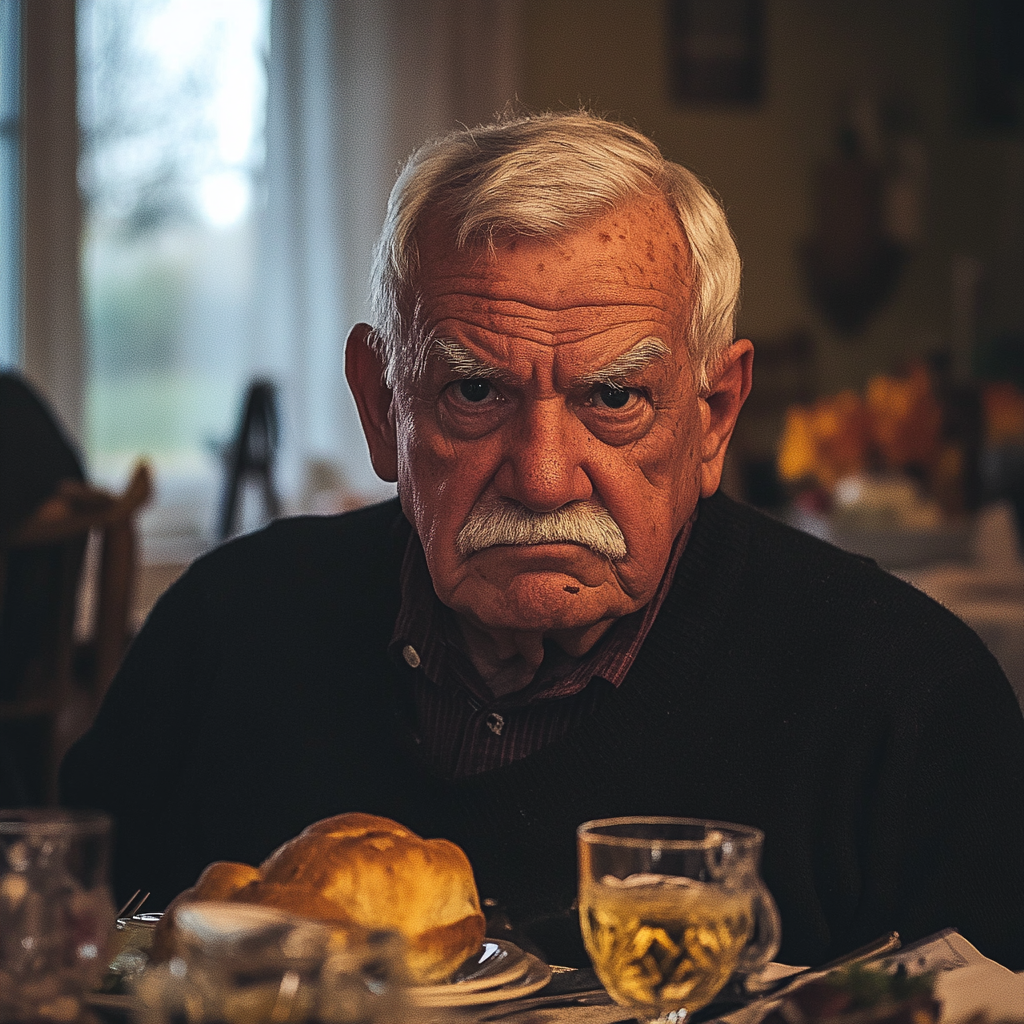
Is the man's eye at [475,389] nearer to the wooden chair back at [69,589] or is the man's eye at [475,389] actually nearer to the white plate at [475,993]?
the white plate at [475,993]

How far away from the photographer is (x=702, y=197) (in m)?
1.15

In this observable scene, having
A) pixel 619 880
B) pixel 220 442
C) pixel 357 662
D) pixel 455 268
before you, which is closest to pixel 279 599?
pixel 357 662

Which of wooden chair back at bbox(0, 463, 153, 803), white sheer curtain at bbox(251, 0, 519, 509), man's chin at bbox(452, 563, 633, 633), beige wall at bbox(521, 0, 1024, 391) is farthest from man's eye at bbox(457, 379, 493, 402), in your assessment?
beige wall at bbox(521, 0, 1024, 391)

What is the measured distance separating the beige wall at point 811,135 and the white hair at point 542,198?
4.06 m

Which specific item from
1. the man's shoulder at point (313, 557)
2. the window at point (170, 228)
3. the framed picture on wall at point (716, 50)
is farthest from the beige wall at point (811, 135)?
the man's shoulder at point (313, 557)

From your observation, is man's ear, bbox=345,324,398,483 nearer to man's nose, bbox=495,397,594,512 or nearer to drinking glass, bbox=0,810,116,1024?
man's nose, bbox=495,397,594,512

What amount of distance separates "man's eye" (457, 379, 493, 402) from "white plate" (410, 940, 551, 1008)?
19.1 inches

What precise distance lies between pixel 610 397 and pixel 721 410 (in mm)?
184

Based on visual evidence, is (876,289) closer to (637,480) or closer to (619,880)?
(637,480)

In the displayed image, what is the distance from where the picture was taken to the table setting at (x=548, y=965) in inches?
21.7

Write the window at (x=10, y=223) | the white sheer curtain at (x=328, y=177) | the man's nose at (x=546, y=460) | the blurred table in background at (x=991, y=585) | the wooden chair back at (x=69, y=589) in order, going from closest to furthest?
the man's nose at (x=546, y=460) → the blurred table in background at (x=991, y=585) → the wooden chair back at (x=69, y=589) → the window at (x=10, y=223) → the white sheer curtain at (x=328, y=177)

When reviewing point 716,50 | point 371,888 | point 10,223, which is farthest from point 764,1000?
point 716,50

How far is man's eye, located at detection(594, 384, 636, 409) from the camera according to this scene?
1.07 m

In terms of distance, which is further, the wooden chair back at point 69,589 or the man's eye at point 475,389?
the wooden chair back at point 69,589
